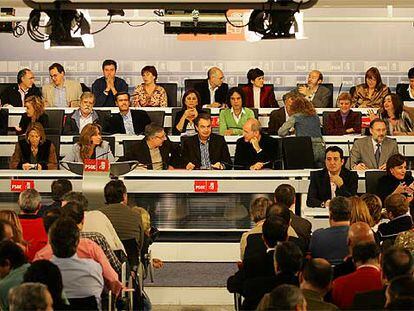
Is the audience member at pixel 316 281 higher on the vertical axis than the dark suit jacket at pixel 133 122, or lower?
lower

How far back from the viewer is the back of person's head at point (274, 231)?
719 cm

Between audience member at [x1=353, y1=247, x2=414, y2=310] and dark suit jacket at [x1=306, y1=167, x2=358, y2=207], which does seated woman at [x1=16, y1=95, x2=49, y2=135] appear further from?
audience member at [x1=353, y1=247, x2=414, y2=310]

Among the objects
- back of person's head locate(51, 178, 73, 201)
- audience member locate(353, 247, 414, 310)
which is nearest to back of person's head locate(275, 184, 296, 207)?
back of person's head locate(51, 178, 73, 201)

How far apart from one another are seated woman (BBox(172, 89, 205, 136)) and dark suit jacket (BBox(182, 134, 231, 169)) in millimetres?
1115

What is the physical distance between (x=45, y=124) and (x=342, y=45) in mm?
5412

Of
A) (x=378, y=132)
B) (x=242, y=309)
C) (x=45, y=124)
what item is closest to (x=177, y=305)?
(x=242, y=309)

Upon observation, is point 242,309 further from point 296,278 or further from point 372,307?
point 372,307

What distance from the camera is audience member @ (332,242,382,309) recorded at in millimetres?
6480

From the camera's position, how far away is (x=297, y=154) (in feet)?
40.3

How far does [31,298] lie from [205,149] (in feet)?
23.2

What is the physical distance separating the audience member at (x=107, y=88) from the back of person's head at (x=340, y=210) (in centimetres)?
758

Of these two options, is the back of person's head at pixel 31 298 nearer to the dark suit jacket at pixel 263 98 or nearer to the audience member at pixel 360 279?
the audience member at pixel 360 279

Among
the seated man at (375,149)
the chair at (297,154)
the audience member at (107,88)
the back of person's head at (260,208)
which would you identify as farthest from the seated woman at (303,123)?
the back of person's head at (260,208)

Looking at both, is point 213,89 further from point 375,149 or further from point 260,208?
point 260,208
